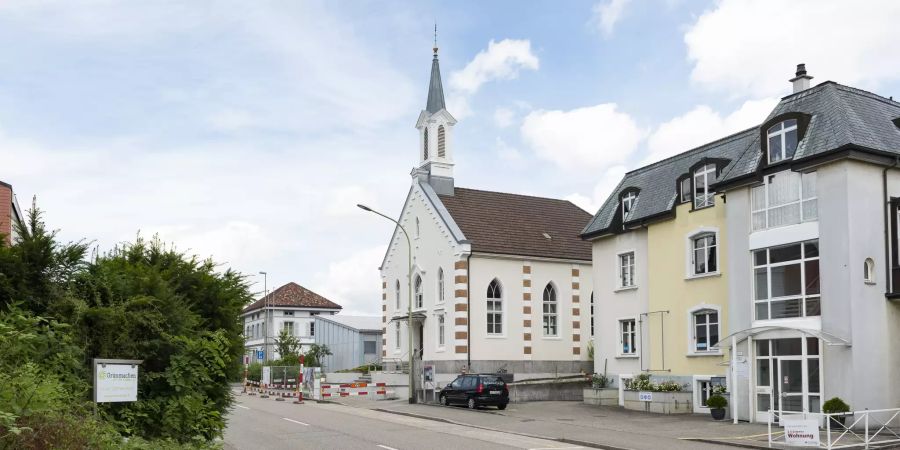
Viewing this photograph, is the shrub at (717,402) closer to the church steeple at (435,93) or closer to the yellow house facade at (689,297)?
the yellow house facade at (689,297)

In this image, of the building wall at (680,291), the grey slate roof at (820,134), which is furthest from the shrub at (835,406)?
the grey slate roof at (820,134)

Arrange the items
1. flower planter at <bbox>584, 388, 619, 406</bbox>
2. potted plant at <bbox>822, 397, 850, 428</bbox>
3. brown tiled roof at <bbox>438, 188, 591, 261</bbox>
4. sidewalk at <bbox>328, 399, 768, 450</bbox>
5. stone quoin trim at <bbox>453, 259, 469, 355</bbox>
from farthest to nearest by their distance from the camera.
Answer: brown tiled roof at <bbox>438, 188, 591, 261</bbox> < stone quoin trim at <bbox>453, 259, 469, 355</bbox> < flower planter at <bbox>584, 388, 619, 406</bbox> < potted plant at <bbox>822, 397, 850, 428</bbox> < sidewalk at <bbox>328, 399, 768, 450</bbox>

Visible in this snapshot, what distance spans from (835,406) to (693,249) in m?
9.04

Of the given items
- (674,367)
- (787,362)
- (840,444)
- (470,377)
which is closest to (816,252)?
(787,362)

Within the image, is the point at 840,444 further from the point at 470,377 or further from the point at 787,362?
the point at 470,377

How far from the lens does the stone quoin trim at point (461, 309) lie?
39969 mm

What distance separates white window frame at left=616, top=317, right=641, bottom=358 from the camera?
3272 centimetres

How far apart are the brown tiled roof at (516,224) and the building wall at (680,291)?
35.7ft

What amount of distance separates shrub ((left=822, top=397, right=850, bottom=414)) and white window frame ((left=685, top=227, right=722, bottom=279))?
7.26m

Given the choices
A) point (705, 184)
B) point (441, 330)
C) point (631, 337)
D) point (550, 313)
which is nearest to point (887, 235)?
point (705, 184)

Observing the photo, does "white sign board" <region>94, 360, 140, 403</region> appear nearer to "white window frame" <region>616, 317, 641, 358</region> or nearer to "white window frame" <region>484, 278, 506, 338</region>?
"white window frame" <region>616, 317, 641, 358</region>

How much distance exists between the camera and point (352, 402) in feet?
125

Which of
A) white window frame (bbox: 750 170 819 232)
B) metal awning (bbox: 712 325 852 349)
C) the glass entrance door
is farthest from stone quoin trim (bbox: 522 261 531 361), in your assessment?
the glass entrance door

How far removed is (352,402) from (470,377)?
296 inches
